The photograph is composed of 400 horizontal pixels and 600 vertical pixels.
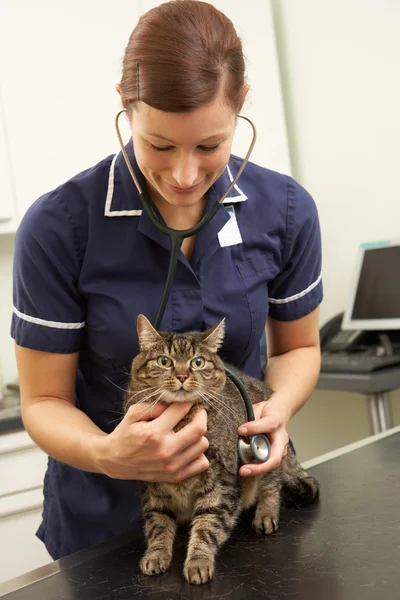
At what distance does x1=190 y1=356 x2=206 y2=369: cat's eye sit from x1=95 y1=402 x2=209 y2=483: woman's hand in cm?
12

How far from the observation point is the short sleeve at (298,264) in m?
1.32

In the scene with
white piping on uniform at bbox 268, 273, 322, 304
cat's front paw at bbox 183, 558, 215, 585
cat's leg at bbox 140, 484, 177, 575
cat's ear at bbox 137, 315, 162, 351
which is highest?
cat's ear at bbox 137, 315, 162, 351

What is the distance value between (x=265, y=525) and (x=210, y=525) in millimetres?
89

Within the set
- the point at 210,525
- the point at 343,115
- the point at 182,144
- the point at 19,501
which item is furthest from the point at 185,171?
the point at 343,115

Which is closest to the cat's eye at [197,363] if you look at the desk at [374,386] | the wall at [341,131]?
the desk at [374,386]

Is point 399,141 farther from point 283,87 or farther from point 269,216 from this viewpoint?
point 269,216

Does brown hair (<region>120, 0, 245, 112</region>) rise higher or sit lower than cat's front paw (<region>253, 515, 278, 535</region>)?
higher

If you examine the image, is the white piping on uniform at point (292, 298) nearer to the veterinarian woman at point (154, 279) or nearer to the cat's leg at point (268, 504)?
the veterinarian woman at point (154, 279)

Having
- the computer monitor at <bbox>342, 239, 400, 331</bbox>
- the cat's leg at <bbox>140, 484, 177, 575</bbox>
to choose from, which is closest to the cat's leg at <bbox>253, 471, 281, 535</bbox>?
the cat's leg at <bbox>140, 484, 177, 575</bbox>

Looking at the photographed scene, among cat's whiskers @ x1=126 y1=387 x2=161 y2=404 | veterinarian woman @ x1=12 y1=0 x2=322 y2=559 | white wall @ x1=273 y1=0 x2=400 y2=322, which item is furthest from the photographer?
white wall @ x1=273 y1=0 x2=400 y2=322

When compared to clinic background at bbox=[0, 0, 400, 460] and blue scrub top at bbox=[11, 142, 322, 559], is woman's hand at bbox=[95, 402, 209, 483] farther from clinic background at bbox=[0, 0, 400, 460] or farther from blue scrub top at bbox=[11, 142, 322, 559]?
clinic background at bbox=[0, 0, 400, 460]

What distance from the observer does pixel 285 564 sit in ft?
3.06

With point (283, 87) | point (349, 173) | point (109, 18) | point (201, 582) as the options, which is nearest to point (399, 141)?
point (349, 173)

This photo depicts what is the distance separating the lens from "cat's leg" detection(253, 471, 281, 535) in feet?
3.48
